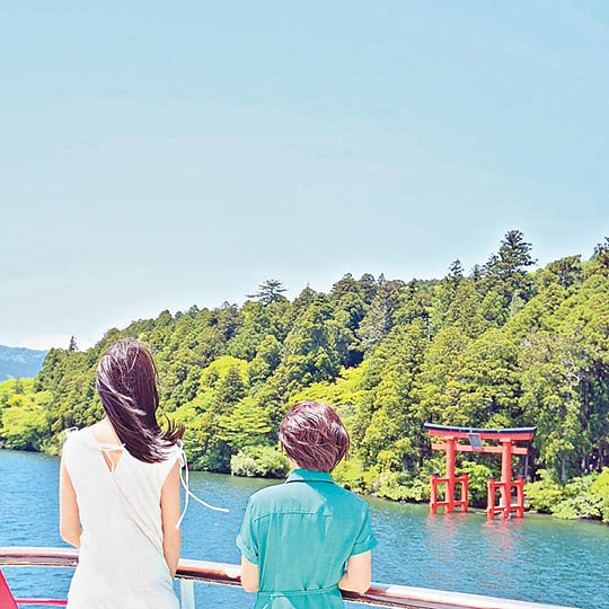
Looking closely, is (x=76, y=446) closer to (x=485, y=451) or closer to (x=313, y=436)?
(x=313, y=436)

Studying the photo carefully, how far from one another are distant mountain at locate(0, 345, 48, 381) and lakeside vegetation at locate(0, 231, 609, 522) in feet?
203

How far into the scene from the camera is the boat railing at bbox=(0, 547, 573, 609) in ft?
4.43

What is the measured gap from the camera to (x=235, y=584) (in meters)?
1.50

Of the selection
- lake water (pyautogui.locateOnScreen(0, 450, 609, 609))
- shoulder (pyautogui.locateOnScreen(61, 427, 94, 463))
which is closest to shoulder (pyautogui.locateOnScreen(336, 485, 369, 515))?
shoulder (pyautogui.locateOnScreen(61, 427, 94, 463))

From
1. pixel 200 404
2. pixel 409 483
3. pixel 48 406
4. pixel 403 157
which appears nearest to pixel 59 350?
pixel 48 406

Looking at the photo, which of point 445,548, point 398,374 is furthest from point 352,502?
point 398,374

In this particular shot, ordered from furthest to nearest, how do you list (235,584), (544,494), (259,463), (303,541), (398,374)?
(259,463)
(398,374)
(544,494)
(235,584)
(303,541)

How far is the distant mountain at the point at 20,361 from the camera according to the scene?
109562mm

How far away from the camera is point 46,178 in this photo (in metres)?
35.5

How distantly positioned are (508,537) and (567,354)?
23.3ft

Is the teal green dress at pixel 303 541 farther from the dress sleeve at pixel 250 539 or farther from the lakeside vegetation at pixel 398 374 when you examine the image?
the lakeside vegetation at pixel 398 374

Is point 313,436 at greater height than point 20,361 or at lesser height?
lesser

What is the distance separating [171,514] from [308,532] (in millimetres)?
211

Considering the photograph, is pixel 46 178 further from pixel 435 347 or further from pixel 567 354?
pixel 567 354
